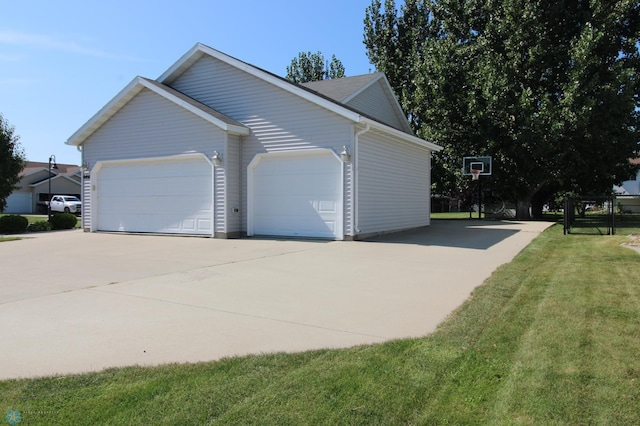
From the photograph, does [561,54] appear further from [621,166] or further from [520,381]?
[520,381]

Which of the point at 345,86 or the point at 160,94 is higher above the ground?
the point at 345,86

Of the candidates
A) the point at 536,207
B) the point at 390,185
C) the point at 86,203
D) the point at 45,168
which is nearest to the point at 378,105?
the point at 390,185

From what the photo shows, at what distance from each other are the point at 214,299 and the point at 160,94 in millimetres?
10753

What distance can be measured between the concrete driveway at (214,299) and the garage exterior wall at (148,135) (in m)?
4.27

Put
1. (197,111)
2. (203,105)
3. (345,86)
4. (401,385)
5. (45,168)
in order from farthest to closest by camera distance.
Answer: (45,168) < (345,86) < (203,105) < (197,111) < (401,385)

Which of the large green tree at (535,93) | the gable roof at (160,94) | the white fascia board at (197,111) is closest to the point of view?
the white fascia board at (197,111)

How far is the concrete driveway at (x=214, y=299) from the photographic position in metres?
4.13

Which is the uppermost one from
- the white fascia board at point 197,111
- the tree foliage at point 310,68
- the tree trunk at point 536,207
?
the tree foliage at point 310,68

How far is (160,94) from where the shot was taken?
578 inches

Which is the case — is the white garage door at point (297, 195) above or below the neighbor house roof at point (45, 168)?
below

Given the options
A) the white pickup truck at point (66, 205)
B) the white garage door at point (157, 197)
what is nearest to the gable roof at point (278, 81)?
the white garage door at point (157, 197)

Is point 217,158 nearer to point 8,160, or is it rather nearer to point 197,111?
point 197,111

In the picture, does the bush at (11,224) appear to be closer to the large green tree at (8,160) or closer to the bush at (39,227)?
the bush at (39,227)

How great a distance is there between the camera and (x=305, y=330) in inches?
182
